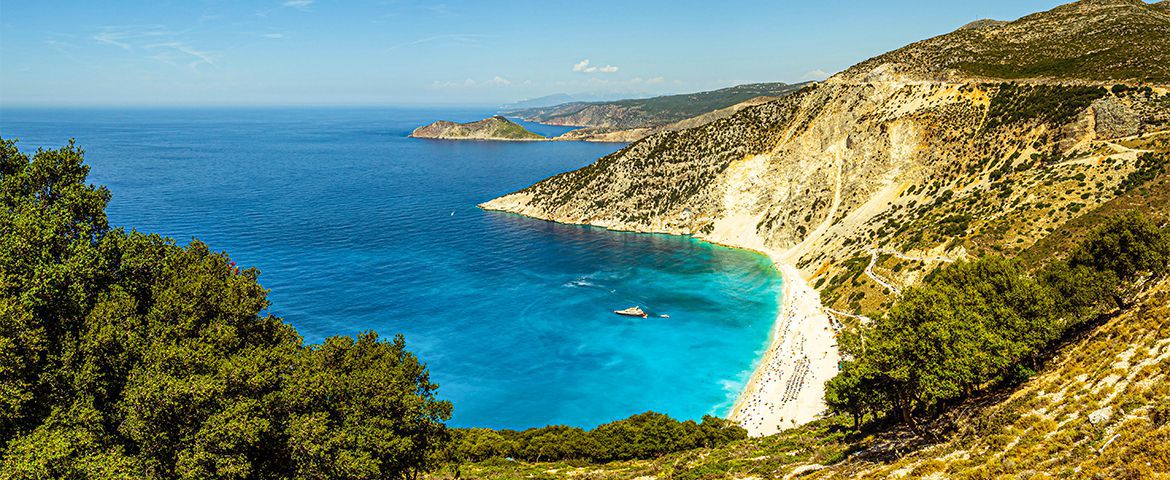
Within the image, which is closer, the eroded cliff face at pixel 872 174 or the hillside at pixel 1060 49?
the eroded cliff face at pixel 872 174

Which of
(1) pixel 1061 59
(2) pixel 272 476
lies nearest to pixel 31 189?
(2) pixel 272 476

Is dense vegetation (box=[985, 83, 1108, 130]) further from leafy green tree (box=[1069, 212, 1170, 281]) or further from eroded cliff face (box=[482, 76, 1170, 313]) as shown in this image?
leafy green tree (box=[1069, 212, 1170, 281])

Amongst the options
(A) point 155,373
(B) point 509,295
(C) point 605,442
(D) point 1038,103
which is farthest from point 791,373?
(D) point 1038,103

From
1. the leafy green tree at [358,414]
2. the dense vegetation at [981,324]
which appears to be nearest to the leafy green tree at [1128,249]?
the dense vegetation at [981,324]

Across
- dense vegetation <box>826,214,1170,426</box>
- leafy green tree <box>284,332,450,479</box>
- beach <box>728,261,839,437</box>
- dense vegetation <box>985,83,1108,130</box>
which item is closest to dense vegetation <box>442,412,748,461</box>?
beach <box>728,261,839,437</box>

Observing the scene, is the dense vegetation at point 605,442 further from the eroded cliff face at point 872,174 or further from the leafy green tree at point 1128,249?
the eroded cliff face at point 872,174

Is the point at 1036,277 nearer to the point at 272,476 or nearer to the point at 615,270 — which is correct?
the point at 272,476
